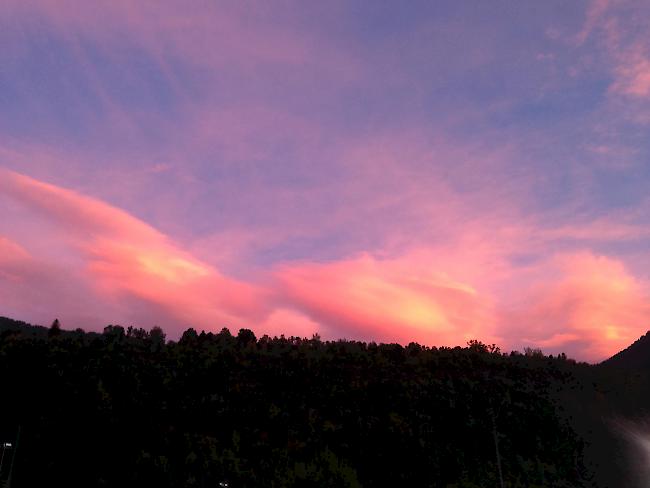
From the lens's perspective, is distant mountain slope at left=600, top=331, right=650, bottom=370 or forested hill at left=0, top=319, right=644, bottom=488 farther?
distant mountain slope at left=600, top=331, right=650, bottom=370

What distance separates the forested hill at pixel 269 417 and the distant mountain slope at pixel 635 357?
801 inches

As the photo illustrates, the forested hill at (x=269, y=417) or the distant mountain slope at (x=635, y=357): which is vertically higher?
the distant mountain slope at (x=635, y=357)

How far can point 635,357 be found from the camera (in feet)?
230

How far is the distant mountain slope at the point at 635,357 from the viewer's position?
66750 millimetres

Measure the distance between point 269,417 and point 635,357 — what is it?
2047 inches

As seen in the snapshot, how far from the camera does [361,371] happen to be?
4678cm

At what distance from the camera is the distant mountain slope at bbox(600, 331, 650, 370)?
6675cm

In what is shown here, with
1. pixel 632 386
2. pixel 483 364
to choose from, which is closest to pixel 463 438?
pixel 483 364

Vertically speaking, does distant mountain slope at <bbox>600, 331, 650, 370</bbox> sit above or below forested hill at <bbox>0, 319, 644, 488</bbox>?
above

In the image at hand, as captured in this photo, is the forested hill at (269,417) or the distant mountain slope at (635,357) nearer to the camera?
the forested hill at (269,417)

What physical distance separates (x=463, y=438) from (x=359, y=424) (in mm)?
7316

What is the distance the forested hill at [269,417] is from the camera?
109ft

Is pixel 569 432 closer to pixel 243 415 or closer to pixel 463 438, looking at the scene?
pixel 463 438

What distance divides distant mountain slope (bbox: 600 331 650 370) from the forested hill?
801 inches
